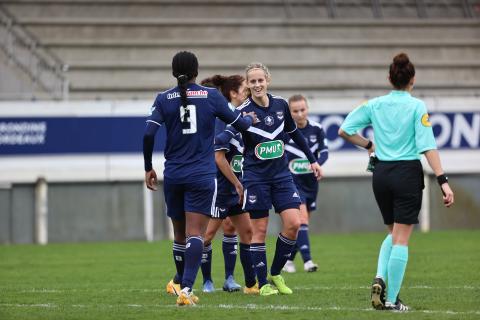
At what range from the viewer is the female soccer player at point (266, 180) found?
10.1 meters

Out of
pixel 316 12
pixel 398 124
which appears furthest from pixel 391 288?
pixel 316 12

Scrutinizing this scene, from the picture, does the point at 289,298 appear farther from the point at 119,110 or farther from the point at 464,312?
the point at 119,110

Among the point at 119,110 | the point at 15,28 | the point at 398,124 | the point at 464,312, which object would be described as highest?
the point at 15,28

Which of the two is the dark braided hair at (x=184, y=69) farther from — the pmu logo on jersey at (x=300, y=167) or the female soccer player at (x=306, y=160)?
the pmu logo on jersey at (x=300, y=167)

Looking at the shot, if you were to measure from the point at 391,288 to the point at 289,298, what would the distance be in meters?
1.58

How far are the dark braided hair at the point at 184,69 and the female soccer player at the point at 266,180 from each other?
3.93 feet

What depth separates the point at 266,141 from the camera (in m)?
10.1

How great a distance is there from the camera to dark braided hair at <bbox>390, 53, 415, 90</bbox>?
327 inches

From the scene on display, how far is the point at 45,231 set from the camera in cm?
2092

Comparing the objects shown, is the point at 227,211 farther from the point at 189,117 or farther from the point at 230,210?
the point at 189,117

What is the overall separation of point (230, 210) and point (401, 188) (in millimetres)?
2746

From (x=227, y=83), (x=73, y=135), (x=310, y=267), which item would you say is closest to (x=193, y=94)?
(x=227, y=83)

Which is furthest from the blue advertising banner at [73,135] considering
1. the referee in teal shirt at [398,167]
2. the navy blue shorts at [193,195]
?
the referee in teal shirt at [398,167]

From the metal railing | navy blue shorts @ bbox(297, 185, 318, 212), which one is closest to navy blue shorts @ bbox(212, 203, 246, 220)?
navy blue shorts @ bbox(297, 185, 318, 212)
